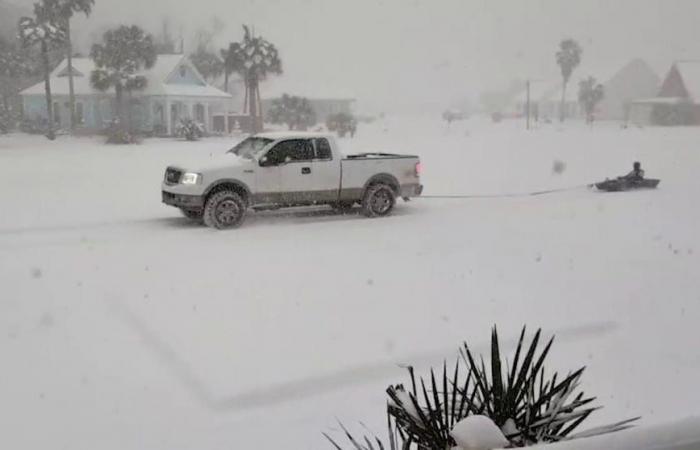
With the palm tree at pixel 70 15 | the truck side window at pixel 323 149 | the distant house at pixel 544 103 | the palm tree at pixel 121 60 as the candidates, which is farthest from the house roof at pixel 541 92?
the palm tree at pixel 70 15

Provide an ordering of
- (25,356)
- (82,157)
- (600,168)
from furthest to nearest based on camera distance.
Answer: (600,168), (82,157), (25,356)

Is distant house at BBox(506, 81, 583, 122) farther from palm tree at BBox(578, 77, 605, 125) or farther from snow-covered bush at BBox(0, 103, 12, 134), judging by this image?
snow-covered bush at BBox(0, 103, 12, 134)

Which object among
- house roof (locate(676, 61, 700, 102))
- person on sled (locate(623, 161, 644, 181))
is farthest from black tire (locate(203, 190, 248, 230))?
house roof (locate(676, 61, 700, 102))

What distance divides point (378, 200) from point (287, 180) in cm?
99

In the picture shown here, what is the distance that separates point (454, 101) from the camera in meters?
6.29

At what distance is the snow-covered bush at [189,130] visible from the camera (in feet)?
18.2

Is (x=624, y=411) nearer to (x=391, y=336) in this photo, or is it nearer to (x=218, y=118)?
(x=391, y=336)

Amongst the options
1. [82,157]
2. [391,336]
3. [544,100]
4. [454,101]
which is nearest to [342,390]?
[391,336]

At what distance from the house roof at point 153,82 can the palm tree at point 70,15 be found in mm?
29

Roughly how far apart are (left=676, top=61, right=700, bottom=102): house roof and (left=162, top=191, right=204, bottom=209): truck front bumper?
4.84 meters

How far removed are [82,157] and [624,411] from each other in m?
4.09

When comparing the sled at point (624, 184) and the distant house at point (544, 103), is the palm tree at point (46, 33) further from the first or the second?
the sled at point (624, 184)

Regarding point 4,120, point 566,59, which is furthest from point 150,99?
point 566,59

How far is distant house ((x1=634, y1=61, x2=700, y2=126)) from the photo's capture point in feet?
23.0
